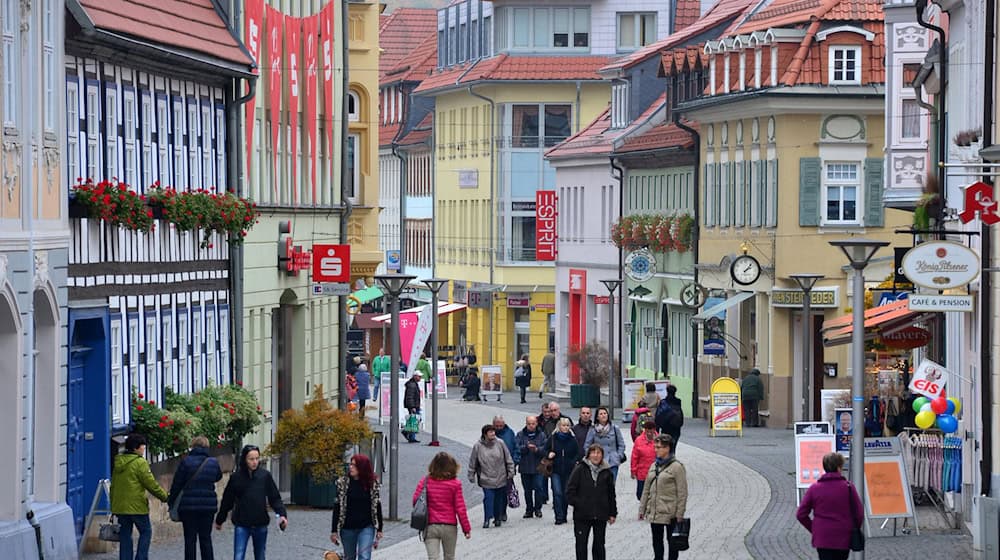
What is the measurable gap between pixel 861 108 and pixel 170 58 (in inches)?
982

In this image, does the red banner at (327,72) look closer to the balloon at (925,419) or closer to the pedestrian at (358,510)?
the balloon at (925,419)

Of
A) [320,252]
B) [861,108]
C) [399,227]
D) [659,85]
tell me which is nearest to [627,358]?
[659,85]

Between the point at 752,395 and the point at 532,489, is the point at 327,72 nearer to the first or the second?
the point at 752,395

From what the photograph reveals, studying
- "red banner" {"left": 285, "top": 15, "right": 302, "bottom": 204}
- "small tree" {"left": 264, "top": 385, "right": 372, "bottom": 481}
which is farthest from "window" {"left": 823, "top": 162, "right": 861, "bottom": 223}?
"small tree" {"left": 264, "top": 385, "right": 372, "bottom": 481}

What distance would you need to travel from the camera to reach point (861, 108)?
5209 cm

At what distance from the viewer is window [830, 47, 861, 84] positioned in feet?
171

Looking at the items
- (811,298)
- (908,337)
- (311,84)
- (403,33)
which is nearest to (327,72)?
(311,84)

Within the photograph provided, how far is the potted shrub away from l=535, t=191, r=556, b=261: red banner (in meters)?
45.7

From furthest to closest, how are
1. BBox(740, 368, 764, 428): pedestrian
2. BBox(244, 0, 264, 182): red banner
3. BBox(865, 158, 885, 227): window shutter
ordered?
Answer: BBox(865, 158, 885, 227): window shutter < BBox(740, 368, 764, 428): pedestrian < BBox(244, 0, 264, 182): red banner

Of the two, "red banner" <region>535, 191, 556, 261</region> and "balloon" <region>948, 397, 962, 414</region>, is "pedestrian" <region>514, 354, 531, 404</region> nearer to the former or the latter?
"red banner" <region>535, 191, 556, 261</region>

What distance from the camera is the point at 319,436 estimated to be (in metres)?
32.4

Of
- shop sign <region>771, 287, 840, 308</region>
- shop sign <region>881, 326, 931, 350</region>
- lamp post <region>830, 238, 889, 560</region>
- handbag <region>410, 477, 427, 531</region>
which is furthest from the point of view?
shop sign <region>771, 287, 840, 308</region>

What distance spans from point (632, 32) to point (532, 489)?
53118 millimetres

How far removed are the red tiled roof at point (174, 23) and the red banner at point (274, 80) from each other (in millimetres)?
4183
